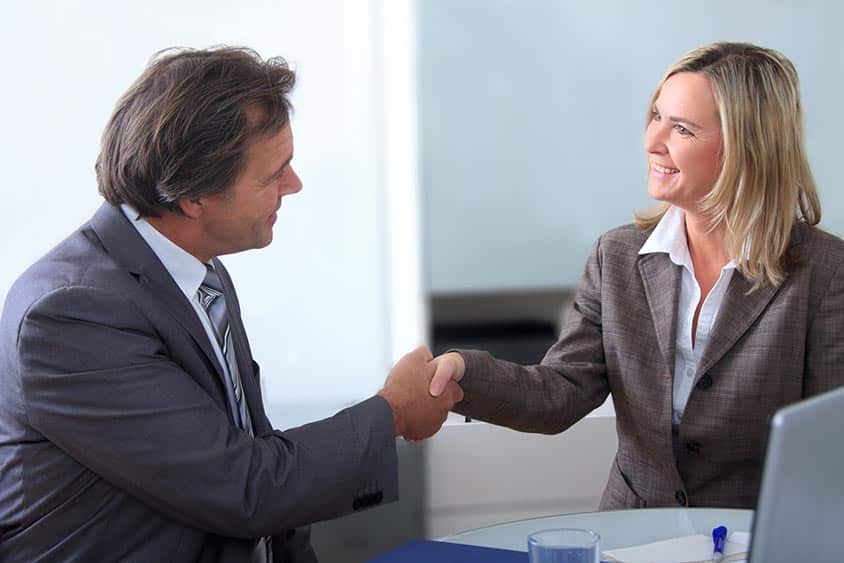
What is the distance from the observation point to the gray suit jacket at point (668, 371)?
82.4 inches

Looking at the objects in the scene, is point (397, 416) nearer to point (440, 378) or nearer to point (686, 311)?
point (440, 378)

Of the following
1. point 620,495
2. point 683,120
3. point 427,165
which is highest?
point 683,120

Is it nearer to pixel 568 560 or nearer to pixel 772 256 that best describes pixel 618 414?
pixel 772 256

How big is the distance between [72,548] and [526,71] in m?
1.81

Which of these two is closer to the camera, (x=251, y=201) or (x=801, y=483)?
(x=801, y=483)

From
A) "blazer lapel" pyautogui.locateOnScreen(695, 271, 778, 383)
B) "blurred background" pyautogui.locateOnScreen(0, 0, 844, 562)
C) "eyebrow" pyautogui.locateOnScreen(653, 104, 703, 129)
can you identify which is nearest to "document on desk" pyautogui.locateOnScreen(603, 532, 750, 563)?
"blazer lapel" pyautogui.locateOnScreen(695, 271, 778, 383)

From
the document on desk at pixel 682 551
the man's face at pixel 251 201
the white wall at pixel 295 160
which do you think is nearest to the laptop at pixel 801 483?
the document on desk at pixel 682 551

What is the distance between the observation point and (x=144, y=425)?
1.58 metres

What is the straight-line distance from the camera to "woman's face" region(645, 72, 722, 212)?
2.10 meters

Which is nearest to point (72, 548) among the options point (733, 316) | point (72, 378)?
point (72, 378)

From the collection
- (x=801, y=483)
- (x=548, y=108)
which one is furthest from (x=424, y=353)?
(x=801, y=483)

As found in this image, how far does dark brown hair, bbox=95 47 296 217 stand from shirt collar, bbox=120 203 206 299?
0.02 m

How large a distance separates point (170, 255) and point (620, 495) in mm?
1075

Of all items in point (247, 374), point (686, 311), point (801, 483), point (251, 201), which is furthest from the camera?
point (686, 311)
